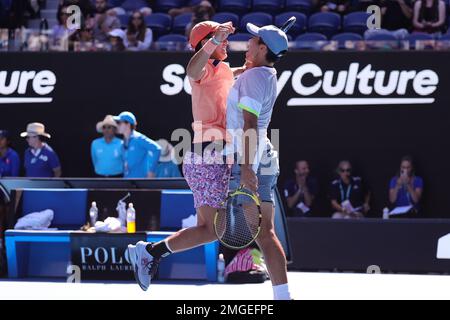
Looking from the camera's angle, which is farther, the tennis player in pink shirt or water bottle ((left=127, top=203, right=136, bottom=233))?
water bottle ((left=127, top=203, right=136, bottom=233))

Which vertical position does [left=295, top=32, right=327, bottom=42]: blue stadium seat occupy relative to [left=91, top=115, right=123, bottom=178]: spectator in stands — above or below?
above

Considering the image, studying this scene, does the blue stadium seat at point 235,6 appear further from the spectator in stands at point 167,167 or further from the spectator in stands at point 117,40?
the spectator in stands at point 167,167

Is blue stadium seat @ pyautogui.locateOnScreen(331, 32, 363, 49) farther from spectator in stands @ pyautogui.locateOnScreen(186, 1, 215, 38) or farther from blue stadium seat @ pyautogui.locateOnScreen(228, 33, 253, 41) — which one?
spectator in stands @ pyautogui.locateOnScreen(186, 1, 215, 38)

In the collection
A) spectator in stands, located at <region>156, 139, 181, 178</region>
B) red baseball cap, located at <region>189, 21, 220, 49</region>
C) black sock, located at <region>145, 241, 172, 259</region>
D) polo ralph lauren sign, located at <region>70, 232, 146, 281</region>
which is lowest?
polo ralph lauren sign, located at <region>70, 232, 146, 281</region>

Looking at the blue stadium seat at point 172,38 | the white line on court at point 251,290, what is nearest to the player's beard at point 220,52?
the white line on court at point 251,290

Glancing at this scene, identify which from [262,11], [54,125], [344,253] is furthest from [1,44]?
[344,253]

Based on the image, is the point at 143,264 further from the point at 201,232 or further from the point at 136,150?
the point at 136,150

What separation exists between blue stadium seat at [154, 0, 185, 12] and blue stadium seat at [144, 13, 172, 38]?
17.3 inches

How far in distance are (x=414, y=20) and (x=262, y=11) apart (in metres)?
2.13

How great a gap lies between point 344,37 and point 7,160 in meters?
4.49

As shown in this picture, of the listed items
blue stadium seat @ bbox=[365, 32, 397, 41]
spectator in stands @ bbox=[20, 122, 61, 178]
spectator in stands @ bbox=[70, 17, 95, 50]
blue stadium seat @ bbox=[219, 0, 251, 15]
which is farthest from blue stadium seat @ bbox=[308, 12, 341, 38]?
spectator in stands @ bbox=[20, 122, 61, 178]

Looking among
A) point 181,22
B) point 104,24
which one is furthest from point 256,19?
point 104,24

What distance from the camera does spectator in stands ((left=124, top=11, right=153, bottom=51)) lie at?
528 inches

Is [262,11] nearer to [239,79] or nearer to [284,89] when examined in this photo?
[284,89]
